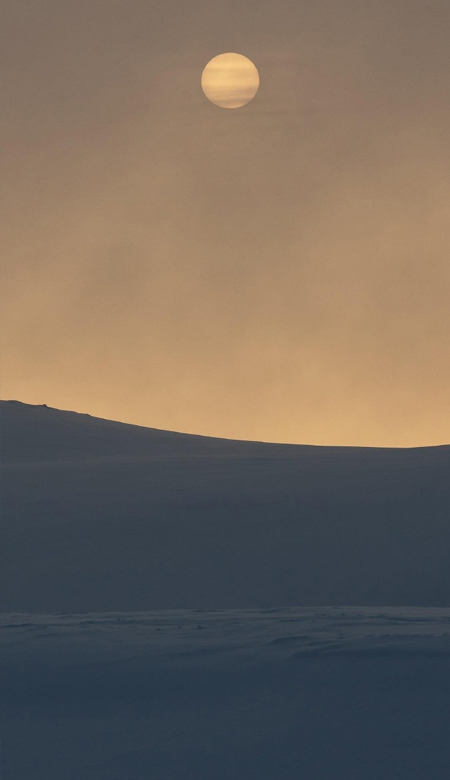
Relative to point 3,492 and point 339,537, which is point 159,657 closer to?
point 339,537

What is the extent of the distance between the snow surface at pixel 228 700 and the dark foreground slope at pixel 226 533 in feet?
7.42

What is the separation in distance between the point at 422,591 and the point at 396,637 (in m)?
2.63

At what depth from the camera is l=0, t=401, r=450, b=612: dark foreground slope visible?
6.95 meters

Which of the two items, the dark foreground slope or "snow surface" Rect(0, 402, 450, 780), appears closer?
"snow surface" Rect(0, 402, 450, 780)

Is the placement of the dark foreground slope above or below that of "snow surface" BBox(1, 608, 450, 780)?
above

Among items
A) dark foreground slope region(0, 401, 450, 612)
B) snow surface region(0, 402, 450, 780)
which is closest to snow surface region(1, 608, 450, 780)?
snow surface region(0, 402, 450, 780)

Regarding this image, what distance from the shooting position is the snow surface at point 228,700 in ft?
10.7

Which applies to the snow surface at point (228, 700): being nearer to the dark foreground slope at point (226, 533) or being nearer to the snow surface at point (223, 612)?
the snow surface at point (223, 612)

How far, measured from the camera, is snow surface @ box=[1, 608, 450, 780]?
326cm

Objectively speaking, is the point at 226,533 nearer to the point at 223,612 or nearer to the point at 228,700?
the point at 223,612

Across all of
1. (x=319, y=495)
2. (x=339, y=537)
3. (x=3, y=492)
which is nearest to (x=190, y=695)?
(x=339, y=537)

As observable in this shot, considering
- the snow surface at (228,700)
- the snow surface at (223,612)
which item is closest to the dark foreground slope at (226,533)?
the snow surface at (223,612)

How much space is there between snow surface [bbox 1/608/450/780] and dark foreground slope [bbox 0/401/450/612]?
2.26 metres

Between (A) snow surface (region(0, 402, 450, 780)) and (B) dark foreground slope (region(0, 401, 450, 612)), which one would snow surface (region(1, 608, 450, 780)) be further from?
(B) dark foreground slope (region(0, 401, 450, 612))
